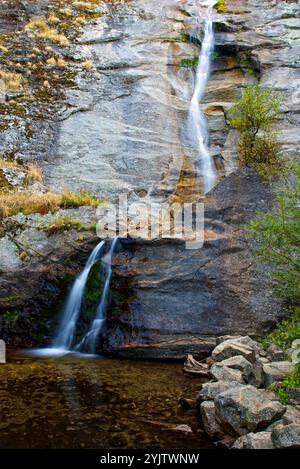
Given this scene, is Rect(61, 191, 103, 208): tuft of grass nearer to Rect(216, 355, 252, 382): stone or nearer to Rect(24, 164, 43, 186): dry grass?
Rect(24, 164, 43, 186): dry grass

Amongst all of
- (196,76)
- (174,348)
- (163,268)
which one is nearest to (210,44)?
(196,76)

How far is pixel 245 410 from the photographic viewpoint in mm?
7059

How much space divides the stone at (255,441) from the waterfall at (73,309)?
7350 mm

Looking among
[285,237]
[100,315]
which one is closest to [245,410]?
[285,237]

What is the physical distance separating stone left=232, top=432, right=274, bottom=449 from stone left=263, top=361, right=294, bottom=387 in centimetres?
233

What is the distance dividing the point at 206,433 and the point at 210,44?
22.7 m

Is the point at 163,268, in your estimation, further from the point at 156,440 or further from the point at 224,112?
the point at 224,112

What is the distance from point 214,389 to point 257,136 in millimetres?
10943

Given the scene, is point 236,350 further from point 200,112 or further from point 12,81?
point 12,81

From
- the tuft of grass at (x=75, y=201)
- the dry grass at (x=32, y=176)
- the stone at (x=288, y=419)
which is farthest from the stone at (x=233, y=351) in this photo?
the dry grass at (x=32, y=176)

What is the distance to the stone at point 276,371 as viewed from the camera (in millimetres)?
8789

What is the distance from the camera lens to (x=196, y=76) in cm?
2420

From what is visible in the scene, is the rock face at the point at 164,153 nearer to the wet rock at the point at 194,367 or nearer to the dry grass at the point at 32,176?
the dry grass at the point at 32,176

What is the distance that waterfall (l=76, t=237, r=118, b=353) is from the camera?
12859mm
